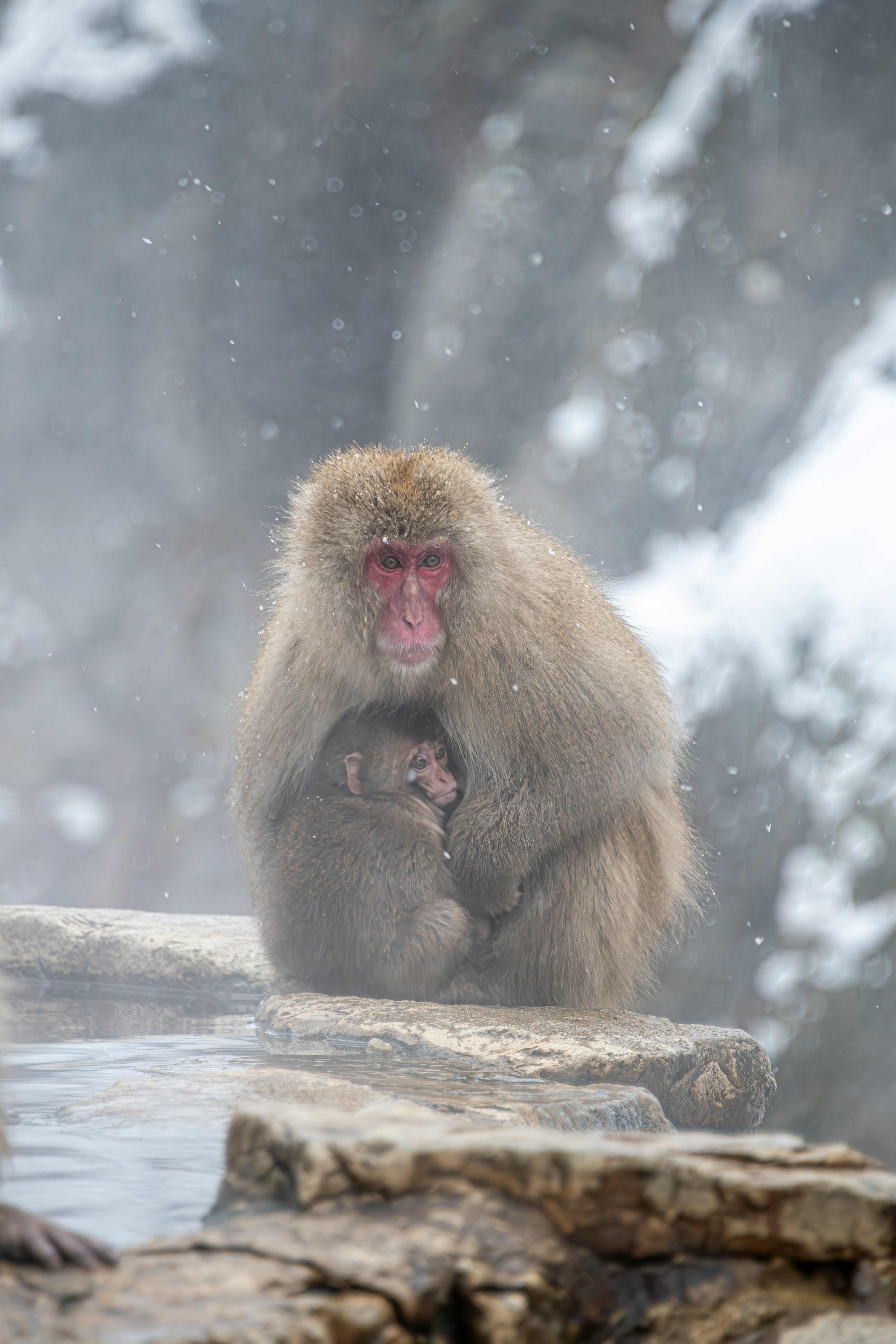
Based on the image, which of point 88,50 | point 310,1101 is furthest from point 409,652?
point 88,50

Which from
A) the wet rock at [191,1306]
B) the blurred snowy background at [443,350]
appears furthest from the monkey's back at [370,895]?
the blurred snowy background at [443,350]

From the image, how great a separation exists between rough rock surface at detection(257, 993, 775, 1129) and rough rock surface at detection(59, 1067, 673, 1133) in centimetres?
23

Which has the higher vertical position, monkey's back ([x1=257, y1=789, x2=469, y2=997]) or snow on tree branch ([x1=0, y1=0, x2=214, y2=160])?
snow on tree branch ([x1=0, y1=0, x2=214, y2=160])

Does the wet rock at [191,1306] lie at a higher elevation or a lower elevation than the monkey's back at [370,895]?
lower

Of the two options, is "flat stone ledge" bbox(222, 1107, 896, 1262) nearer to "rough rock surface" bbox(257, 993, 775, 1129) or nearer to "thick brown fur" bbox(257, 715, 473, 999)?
"rough rock surface" bbox(257, 993, 775, 1129)

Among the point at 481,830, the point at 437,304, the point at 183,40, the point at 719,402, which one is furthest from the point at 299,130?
the point at 481,830

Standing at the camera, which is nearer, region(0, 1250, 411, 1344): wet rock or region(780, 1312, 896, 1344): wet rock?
region(0, 1250, 411, 1344): wet rock

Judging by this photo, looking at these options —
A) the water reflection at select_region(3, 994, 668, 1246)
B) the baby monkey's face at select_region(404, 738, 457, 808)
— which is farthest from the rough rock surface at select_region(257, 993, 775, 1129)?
the baby monkey's face at select_region(404, 738, 457, 808)

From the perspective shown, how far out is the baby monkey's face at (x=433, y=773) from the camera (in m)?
3.12

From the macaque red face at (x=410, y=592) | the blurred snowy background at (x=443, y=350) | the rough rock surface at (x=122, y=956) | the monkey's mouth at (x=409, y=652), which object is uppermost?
the blurred snowy background at (x=443, y=350)

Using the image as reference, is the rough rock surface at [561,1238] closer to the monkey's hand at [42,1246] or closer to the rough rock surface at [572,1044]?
the monkey's hand at [42,1246]

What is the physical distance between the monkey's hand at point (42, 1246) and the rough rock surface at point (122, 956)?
3.00 metres

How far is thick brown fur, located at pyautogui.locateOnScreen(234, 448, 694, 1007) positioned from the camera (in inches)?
117

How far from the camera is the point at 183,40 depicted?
7.79 meters
